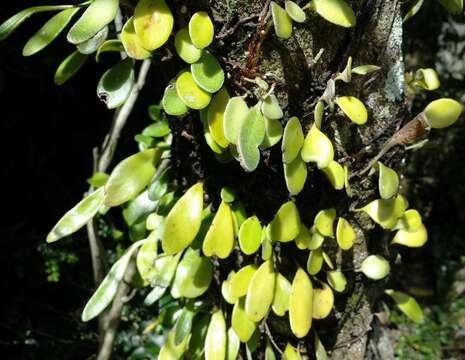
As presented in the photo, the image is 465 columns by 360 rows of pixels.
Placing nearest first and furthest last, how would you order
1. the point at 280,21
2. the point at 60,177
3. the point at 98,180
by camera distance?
the point at 280,21
the point at 98,180
the point at 60,177

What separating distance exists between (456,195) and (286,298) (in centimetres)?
159

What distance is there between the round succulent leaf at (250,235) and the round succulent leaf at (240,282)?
0.21ft

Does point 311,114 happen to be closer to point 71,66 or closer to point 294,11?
point 294,11

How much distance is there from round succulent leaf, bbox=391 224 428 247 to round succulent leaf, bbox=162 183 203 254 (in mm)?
360

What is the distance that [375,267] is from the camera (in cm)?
91

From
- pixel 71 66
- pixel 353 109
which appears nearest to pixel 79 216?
pixel 71 66

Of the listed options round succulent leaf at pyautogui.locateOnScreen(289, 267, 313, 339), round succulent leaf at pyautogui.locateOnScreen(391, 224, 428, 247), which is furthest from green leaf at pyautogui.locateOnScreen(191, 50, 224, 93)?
round succulent leaf at pyautogui.locateOnScreen(391, 224, 428, 247)

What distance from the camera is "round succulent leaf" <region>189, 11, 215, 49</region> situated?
68 cm

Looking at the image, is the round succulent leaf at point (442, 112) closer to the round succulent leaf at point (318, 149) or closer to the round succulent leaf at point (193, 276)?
the round succulent leaf at point (318, 149)

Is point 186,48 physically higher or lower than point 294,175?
higher

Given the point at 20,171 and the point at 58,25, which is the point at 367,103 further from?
the point at 20,171

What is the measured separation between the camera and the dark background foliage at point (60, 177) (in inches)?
62.6

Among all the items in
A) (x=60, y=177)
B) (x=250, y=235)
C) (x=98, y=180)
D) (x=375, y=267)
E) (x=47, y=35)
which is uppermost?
(x=47, y=35)

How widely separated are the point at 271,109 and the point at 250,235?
0.68ft
